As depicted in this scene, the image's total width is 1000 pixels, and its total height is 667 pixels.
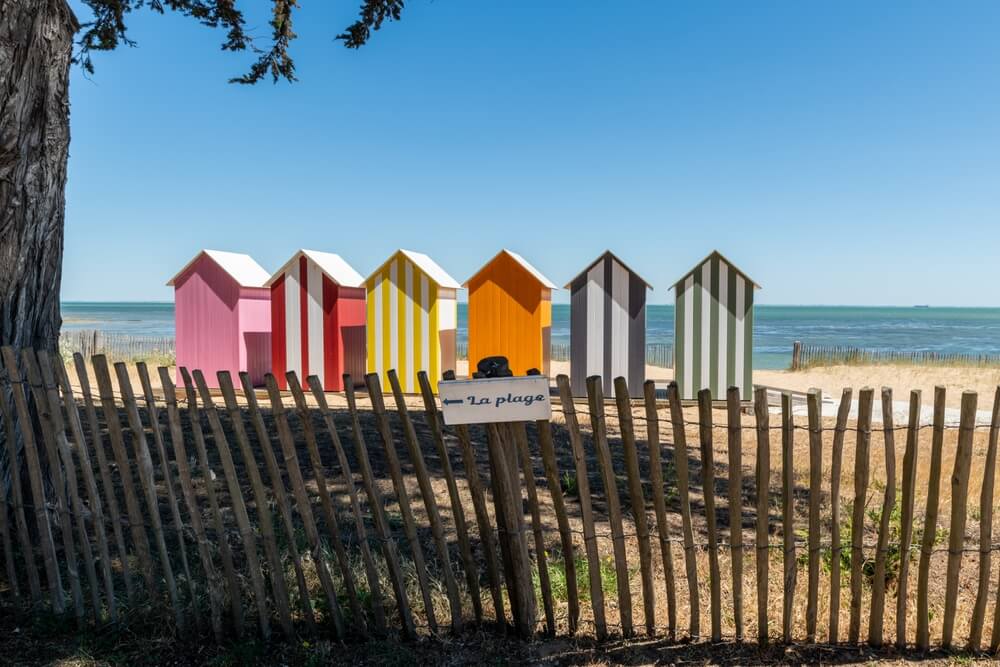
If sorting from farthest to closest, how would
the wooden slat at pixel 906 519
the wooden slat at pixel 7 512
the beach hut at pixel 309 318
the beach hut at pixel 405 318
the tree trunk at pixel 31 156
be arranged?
1. the beach hut at pixel 309 318
2. the beach hut at pixel 405 318
3. the tree trunk at pixel 31 156
4. the wooden slat at pixel 7 512
5. the wooden slat at pixel 906 519

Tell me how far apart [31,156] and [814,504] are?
494 cm

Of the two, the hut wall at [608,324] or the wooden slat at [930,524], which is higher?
the hut wall at [608,324]

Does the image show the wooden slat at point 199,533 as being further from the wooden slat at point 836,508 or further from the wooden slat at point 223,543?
the wooden slat at point 836,508

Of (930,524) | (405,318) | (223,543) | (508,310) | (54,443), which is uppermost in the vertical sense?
(508,310)

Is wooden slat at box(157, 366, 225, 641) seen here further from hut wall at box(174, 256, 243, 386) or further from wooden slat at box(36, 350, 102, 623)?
hut wall at box(174, 256, 243, 386)

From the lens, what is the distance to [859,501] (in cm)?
357

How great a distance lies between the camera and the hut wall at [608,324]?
1242cm

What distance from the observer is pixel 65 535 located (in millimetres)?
3914

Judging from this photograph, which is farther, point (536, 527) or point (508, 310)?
point (508, 310)

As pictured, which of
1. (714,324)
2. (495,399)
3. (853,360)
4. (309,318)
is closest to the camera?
(495,399)

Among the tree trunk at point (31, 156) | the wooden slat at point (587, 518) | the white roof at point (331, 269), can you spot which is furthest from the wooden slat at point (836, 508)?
the white roof at point (331, 269)

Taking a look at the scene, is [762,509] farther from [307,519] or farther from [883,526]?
[307,519]

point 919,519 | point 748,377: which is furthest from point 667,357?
point 919,519

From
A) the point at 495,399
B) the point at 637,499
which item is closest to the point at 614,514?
the point at 637,499
